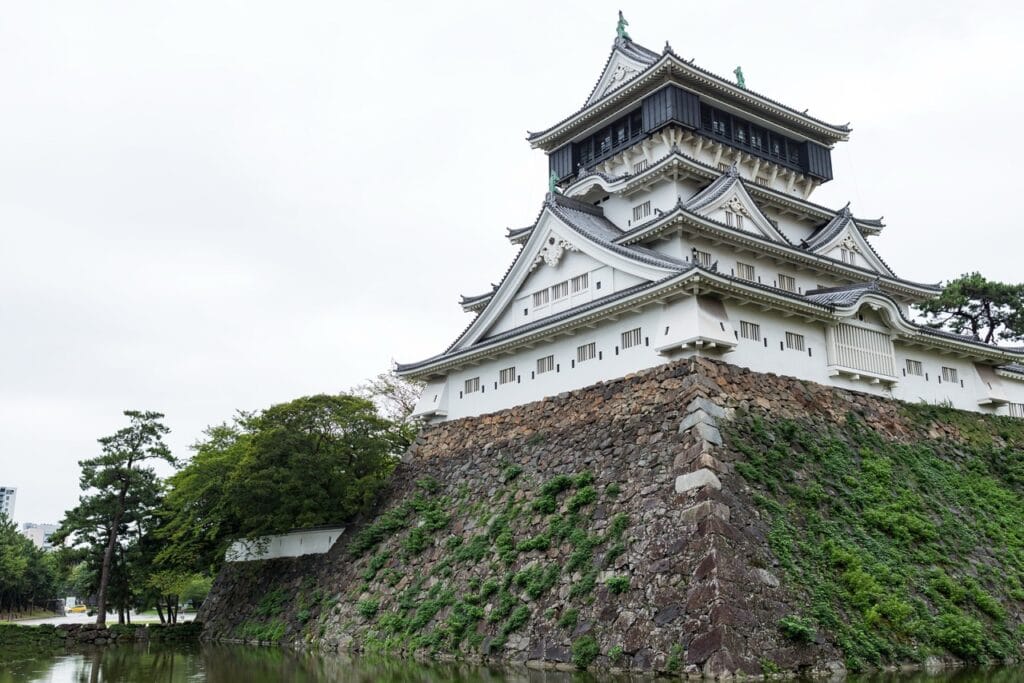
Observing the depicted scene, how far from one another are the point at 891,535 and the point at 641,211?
12.6 meters

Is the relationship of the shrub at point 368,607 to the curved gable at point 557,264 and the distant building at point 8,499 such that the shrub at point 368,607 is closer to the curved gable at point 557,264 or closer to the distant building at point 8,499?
the curved gable at point 557,264

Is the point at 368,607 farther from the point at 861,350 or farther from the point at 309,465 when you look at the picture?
the point at 861,350

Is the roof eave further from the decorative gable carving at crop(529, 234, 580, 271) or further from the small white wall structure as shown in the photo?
the small white wall structure

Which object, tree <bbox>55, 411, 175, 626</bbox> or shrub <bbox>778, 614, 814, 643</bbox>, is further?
tree <bbox>55, 411, 175, 626</bbox>

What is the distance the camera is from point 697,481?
16172mm

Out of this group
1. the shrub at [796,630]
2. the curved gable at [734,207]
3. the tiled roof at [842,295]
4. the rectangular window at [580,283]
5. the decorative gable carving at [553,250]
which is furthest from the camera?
the decorative gable carving at [553,250]

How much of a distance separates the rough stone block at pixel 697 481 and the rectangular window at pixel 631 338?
4.69m

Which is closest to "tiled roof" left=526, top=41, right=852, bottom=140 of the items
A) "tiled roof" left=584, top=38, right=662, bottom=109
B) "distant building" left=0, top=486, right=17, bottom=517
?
"tiled roof" left=584, top=38, right=662, bottom=109

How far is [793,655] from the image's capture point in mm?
13547

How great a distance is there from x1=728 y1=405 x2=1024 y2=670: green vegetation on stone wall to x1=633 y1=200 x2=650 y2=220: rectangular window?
9.10 m

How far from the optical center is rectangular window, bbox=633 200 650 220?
2637 centimetres

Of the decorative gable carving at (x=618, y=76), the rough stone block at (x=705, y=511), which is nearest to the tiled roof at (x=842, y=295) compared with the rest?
the rough stone block at (x=705, y=511)

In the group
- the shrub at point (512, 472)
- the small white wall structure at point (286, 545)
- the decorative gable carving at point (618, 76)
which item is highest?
the decorative gable carving at point (618, 76)

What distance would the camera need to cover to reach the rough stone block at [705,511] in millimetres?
15391
